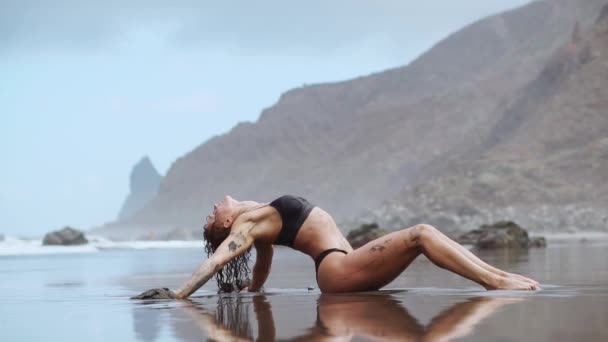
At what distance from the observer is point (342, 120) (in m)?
137

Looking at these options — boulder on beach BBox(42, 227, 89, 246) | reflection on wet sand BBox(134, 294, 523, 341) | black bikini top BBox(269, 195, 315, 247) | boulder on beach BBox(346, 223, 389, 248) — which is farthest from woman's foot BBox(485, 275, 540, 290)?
boulder on beach BBox(42, 227, 89, 246)

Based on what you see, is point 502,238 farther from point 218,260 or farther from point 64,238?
point 64,238

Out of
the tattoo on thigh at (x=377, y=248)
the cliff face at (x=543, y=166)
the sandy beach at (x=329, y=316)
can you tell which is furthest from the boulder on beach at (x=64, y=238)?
the tattoo on thigh at (x=377, y=248)

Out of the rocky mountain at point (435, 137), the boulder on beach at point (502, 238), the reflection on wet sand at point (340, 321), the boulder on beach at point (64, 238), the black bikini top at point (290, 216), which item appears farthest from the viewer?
the rocky mountain at point (435, 137)

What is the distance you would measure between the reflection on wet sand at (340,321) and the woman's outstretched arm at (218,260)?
485mm

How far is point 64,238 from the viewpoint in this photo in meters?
39.2

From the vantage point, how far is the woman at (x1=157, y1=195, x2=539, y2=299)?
6.55 m

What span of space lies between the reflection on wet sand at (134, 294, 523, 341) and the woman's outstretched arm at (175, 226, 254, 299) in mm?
485

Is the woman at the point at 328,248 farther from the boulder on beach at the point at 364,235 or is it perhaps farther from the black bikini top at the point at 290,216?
the boulder on beach at the point at 364,235

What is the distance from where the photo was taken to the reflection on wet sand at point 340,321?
4.05 metres

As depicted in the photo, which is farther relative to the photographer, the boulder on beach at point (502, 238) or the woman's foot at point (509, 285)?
the boulder on beach at point (502, 238)

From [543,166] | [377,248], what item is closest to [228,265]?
[377,248]

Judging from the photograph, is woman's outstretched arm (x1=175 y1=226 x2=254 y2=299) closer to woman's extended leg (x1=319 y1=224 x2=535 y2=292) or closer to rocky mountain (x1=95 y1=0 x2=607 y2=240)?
woman's extended leg (x1=319 y1=224 x2=535 y2=292)

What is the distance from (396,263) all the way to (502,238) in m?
14.8
